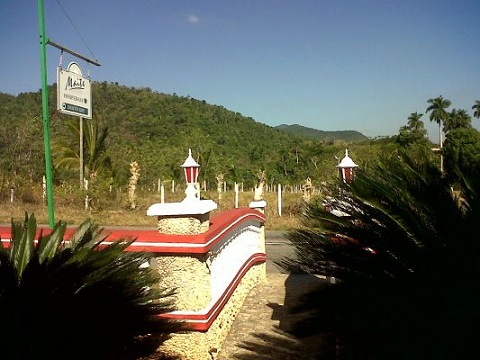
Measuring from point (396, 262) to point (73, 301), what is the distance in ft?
6.32

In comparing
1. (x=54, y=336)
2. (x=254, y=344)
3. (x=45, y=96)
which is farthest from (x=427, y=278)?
(x=45, y=96)

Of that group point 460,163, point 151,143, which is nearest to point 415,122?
point 151,143

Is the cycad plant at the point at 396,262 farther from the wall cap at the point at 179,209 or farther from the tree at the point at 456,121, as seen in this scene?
the tree at the point at 456,121

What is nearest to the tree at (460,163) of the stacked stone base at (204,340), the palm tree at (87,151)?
the stacked stone base at (204,340)

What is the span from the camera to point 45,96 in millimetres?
4965

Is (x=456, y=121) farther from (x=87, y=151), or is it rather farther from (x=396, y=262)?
(x=396, y=262)

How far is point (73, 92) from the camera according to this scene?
5.28 metres

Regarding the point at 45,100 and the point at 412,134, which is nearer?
the point at 45,100

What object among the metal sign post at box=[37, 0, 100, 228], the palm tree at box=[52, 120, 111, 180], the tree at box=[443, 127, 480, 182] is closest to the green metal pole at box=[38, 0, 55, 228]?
the metal sign post at box=[37, 0, 100, 228]

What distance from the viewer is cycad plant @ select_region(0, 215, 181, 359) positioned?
2500mm

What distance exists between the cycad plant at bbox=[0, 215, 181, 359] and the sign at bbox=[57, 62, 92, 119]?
193 centimetres

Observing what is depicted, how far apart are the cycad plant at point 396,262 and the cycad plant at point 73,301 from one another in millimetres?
1174

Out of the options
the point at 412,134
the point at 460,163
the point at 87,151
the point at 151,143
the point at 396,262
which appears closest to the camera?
the point at 396,262

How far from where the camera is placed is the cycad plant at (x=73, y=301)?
250cm
